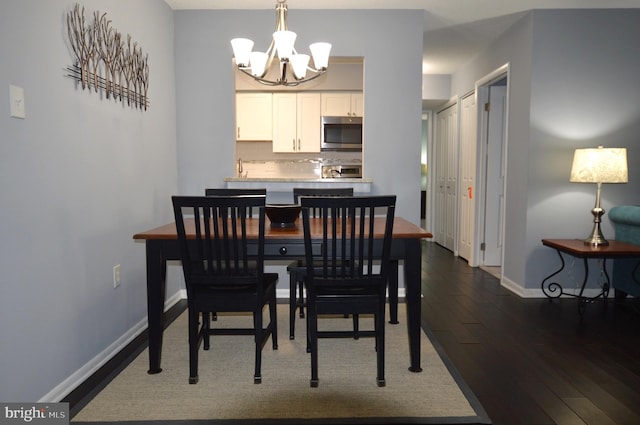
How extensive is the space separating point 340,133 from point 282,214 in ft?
10.9

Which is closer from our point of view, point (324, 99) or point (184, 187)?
point (184, 187)

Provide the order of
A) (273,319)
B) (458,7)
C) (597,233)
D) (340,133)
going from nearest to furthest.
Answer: (273,319) < (597,233) < (458,7) < (340,133)

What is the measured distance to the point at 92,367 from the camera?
2.34 meters

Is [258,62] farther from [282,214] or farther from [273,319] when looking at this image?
[273,319]

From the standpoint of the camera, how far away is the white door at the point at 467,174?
A: 199 inches

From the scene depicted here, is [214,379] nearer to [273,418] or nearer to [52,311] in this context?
[273,418]

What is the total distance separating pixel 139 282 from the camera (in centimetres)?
300

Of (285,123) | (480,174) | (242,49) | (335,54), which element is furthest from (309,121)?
(242,49)

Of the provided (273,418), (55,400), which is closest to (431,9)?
(273,418)

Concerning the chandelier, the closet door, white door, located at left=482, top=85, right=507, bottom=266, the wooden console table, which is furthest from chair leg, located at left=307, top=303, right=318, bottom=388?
the closet door

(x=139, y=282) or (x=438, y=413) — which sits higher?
(x=139, y=282)

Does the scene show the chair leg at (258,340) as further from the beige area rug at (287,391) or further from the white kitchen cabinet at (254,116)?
the white kitchen cabinet at (254,116)

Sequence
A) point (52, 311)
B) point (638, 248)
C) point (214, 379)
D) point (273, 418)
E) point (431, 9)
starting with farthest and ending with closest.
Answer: point (431, 9), point (638, 248), point (214, 379), point (52, 311), point (273, 418)

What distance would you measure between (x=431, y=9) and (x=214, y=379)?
3.30m
